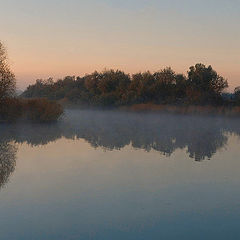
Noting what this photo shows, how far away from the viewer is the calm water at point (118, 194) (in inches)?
312

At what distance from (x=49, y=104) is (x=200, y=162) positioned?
22213 millimetres

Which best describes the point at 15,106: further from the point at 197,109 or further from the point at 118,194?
the point at 197,109

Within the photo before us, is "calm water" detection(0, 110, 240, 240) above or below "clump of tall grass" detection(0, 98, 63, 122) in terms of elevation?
below

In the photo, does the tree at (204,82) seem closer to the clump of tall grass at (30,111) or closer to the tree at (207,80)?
the tree at (207,80)

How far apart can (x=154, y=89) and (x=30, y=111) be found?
31794 mm

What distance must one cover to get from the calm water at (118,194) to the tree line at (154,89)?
42.6 m

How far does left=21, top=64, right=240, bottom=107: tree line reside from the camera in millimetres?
60969

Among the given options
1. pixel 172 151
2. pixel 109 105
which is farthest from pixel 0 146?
pixel 109 105

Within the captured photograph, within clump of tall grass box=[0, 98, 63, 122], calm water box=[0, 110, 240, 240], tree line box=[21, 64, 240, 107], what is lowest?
calm water box=[0, 110, 240, 240]

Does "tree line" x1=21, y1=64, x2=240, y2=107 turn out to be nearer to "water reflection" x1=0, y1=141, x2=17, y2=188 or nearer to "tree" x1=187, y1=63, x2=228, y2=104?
"tree" x1=187, y1=63, x2=228, y2=104

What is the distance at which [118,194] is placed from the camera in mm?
10633

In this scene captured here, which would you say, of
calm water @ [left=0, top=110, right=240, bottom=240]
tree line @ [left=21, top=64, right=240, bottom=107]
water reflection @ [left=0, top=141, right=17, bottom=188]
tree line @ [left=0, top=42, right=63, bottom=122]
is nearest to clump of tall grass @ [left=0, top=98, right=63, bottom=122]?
tree line @ [left=0, top=42, right=63, bottom=122]

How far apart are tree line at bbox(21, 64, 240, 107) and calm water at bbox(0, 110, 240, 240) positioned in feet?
140

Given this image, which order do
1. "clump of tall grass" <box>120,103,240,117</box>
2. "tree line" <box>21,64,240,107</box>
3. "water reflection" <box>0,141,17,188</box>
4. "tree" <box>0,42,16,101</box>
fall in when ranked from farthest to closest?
"tree line" <box>21,64,240,107</box> → "clump of tall grass" <box>120,103,240,117</box> → "tree" <box>0,42,16,101</box> → "water reflection" <box>0,141,17,188</box>
